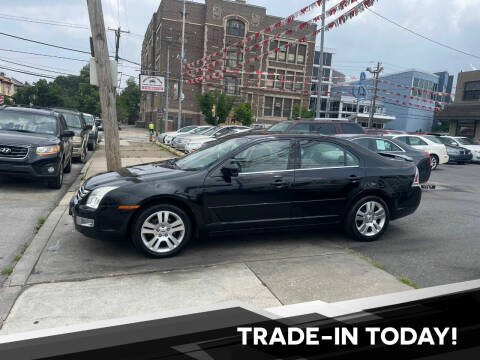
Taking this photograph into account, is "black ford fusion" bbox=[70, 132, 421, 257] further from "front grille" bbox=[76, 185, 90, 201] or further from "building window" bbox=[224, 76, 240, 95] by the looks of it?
"building window" bbox=[224, 76, 240, 95]

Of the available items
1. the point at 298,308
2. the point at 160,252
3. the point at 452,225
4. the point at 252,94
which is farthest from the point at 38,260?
the point at 252,94

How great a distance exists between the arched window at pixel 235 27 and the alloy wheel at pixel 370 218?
2020 inches

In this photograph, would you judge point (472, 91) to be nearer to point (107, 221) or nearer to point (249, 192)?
point (249, 192)

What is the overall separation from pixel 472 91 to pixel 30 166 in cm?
4180

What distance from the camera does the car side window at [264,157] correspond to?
493 cm

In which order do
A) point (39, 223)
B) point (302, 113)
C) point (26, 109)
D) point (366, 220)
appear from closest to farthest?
point (366, 220) < point (39, 223) < point (26, 109) < point (302, 113)

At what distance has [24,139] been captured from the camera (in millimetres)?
8094

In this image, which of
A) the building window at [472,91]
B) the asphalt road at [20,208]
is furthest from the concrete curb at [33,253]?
the building window at [472,91]

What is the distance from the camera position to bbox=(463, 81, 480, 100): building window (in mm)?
38062

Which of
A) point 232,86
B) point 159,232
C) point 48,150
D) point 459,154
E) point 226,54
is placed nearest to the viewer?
point 159,232

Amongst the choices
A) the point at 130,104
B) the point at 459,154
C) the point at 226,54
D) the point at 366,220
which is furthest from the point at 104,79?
the point at 130,104

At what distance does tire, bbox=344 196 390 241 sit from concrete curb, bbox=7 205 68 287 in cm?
390

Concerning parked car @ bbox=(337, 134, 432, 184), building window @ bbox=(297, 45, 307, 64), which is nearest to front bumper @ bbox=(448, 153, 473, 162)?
parked car @ bbox=(337, 134, 432, 184)

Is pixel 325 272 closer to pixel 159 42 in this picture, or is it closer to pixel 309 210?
pixel 309 210
